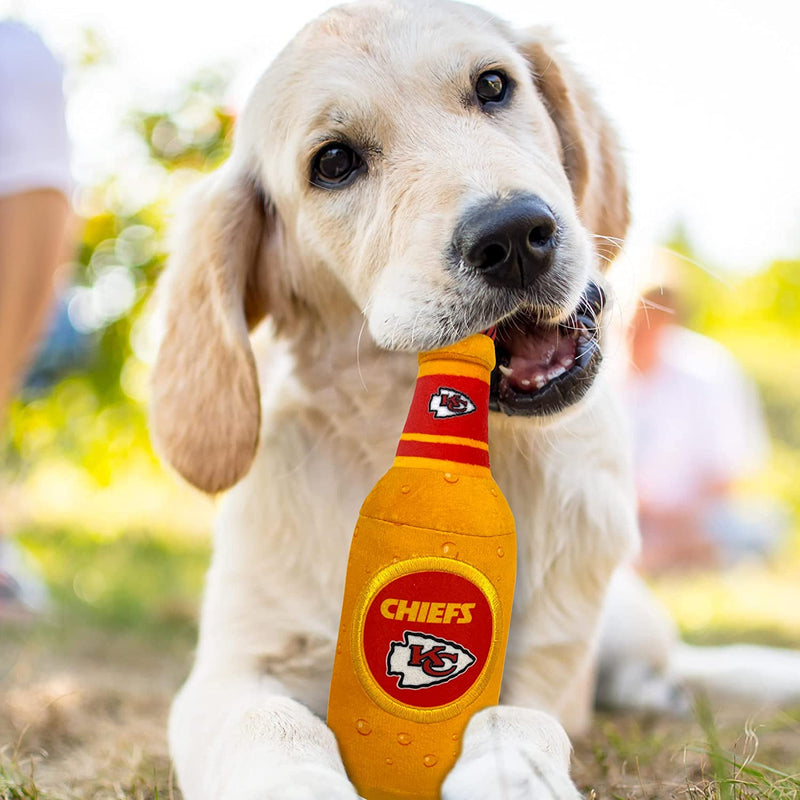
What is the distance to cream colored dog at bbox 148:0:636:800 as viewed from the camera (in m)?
1.83

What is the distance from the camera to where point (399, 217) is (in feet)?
6.42

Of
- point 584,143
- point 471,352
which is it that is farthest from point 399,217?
point 584,143

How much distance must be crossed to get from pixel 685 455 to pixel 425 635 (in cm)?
556

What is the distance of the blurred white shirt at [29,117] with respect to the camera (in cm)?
382

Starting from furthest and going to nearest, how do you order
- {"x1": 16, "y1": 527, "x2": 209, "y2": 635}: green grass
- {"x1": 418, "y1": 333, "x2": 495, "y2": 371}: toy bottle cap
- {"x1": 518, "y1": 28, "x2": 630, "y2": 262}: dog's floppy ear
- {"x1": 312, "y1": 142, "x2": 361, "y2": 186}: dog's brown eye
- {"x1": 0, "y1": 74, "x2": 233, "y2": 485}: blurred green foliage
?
{"x1": 0, "y1": 74, "x2": 233, "y2": 485}: blurred green foliage, {"x1": 16, "y1": 527, "x2": 209, "y2": 635}: green grass, {"x1": 518, "y1": 28, "x2": 630, "y2": 262}: dog's floppy ear, {"x1": 312, "y1": 142, "x2": 361, "y2": 186}: dog's brown eye, {"x1": 418, "y1": 333, "x2": 495, "y2": 371}: toy bottle cap

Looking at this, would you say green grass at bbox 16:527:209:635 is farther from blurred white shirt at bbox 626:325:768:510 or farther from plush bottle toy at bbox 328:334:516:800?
blurred white shirt at bbox 626:325:768:510

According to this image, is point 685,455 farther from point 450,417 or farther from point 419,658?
point 419,658

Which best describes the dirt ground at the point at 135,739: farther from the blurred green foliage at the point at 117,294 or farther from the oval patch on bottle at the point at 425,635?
the blurred green foliage at the point at 117,294

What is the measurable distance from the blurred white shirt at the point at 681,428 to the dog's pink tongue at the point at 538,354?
188 inches

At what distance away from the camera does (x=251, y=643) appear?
6.92 ft

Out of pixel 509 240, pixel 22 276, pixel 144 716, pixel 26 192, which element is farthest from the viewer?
pixel 22 276

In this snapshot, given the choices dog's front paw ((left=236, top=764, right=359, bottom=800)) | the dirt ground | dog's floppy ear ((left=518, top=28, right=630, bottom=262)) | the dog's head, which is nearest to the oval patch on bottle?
dog's front paw ((left=236, top=764, right=359, bottom=800))

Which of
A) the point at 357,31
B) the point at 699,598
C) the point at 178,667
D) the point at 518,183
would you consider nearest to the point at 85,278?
the point at 178,667

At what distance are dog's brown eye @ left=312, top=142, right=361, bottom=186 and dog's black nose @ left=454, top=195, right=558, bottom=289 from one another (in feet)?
1.60
